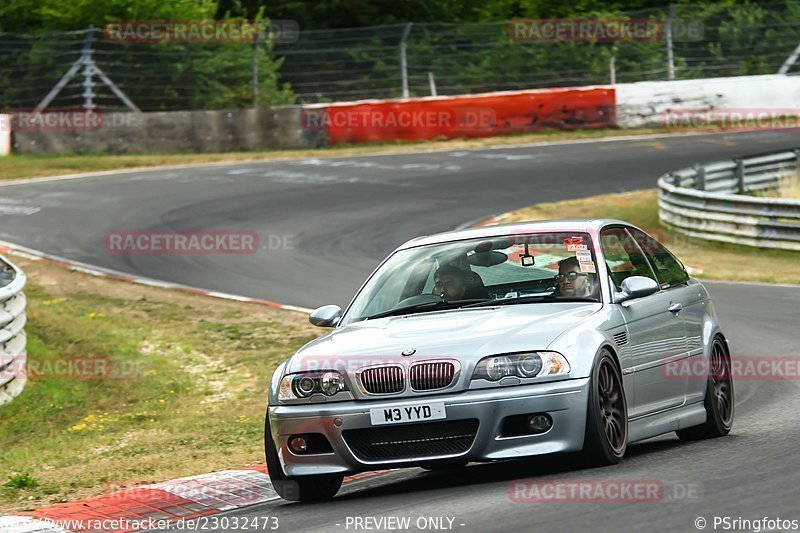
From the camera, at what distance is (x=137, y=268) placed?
2016 cm

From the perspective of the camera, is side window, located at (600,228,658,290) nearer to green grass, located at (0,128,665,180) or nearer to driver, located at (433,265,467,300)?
driver, located at (433,265,467,300)

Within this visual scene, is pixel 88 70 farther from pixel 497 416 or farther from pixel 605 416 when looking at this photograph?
pixel 497 416

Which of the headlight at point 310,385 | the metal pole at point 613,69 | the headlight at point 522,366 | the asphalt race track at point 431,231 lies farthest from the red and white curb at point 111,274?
the metal pole at point 613,69

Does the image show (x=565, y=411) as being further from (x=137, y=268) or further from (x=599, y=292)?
(x=137, y=268)

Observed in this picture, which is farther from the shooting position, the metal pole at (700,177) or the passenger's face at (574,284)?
the metal pole at (700,177)

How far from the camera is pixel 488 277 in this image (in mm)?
8320

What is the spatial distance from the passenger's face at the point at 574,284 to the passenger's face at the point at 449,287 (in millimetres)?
573

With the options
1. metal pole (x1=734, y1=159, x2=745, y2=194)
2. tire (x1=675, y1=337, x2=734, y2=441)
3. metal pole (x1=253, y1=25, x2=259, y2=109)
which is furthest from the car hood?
metal pole (x1=253, y1=25, x2=259, y2=109)

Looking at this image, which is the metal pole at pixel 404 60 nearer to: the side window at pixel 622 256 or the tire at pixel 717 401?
the tire at pixel 717 401

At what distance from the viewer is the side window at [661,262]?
895cm

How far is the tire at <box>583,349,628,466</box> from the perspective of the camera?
710 centimetres

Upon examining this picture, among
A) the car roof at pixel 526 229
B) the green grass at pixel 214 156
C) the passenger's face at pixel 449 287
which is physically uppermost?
the car roof at pixel 526 229

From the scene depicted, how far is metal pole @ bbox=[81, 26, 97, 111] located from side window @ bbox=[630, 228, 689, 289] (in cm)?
2379

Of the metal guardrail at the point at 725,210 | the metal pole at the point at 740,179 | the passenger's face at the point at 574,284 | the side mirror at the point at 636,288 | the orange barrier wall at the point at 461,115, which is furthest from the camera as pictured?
the orange barrier wall at the point at 461,115
